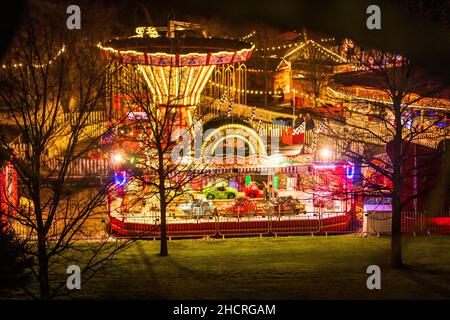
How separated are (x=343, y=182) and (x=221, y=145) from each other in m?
4.73

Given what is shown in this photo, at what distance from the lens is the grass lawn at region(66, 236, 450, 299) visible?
34.4 feet

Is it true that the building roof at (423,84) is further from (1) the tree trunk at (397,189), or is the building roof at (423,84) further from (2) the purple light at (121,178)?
(2) the purple light at (121,178)

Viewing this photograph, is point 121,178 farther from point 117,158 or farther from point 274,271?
point 274,271

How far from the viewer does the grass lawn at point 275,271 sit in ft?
34.4

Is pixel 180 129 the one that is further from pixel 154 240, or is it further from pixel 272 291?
pixel 272 291

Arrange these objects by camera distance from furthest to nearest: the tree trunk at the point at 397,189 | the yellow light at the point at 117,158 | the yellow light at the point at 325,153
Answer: the yellow light at the point at 325,153, the yellow light at the point at 117,158, the tree trunk at the point at 397,189

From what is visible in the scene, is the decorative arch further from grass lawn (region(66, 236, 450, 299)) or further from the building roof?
grass lawn (region(66, 236, 450, 299))

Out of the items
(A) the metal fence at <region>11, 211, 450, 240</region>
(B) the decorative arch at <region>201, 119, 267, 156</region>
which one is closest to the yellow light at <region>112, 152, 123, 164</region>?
(A) the metal fence at <region>11, 211, 450, 240</region>

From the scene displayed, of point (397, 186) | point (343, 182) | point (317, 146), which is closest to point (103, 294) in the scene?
point (397, 186)

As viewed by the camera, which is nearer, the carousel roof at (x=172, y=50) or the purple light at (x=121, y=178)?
the purple light at (x=121, y=178)

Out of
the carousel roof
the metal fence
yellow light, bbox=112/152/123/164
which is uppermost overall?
the carousel roof

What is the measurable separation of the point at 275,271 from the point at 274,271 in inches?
0.9

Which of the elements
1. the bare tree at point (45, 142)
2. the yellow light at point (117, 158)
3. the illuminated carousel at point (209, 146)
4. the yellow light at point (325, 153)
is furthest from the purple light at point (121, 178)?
the yellow light at point (325, 153)

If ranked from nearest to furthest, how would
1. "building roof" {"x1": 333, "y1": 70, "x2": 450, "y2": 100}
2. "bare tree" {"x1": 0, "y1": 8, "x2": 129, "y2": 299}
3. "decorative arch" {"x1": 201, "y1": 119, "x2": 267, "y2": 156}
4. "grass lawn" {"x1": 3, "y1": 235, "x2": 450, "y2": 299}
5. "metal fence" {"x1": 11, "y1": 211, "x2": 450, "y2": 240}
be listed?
1. "building roof" {"x1": 333, "y1": 70, "x2": 450, "y2": 100}
2. "bare tree" {"x1": 0, "y1": 8, "x2": 129, "y2": 299}
3. "grass lawn" {"x1": 3, "y1": 235, "x2": 450, "y2": 299}
4. "metal fence" {"x1": 11, "y1": 211, "x2": 450, "y2": 240}
5. "decorative arch" {"x1": 201, "y1": 119, "x2": 267, "y2": 156}
